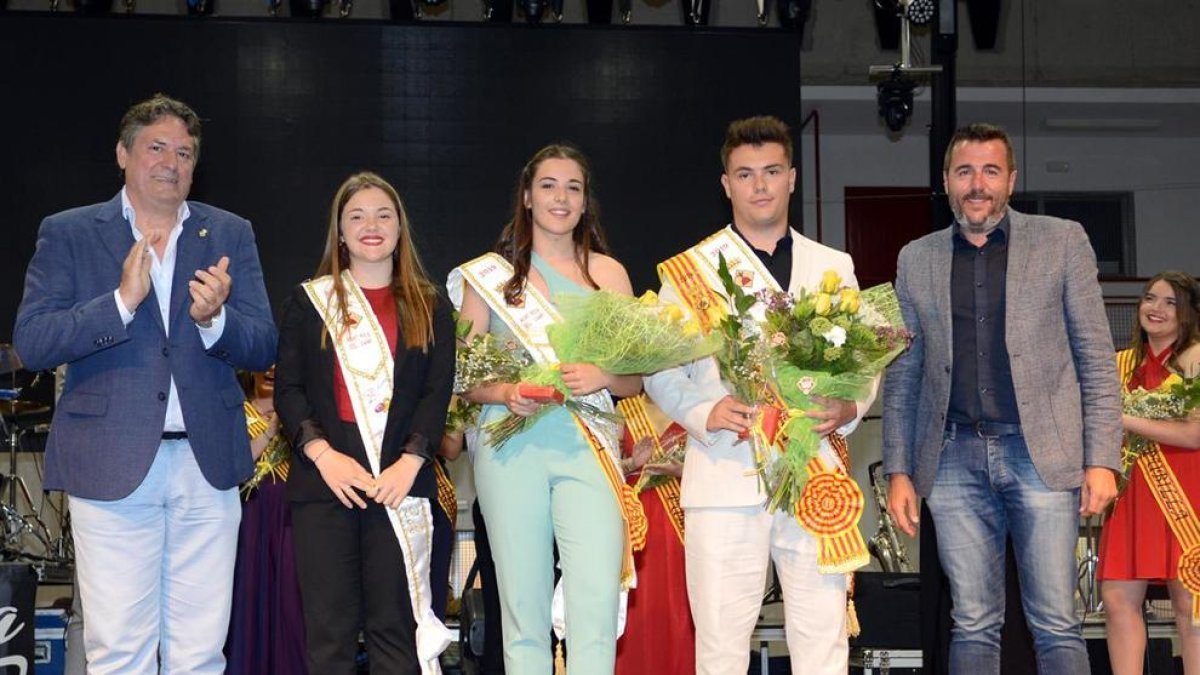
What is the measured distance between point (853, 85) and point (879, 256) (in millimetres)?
1641

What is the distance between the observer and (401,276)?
11.3 ft

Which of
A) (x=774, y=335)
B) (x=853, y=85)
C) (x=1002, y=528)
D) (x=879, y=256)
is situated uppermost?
(x=853, y=85)

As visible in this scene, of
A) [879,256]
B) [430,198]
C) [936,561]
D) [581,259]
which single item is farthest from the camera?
[879,256]

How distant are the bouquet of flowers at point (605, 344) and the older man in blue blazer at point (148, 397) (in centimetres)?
63

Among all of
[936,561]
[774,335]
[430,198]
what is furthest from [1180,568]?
[430,198]

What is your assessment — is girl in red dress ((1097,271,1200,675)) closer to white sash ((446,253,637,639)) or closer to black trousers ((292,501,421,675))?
white sash ((446,253,637,639))

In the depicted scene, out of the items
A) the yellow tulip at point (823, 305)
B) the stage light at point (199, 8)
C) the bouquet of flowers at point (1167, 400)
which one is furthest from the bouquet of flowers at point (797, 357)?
the stage light at point (199, 8)

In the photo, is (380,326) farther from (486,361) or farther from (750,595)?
(750,595)

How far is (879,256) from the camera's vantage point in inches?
447

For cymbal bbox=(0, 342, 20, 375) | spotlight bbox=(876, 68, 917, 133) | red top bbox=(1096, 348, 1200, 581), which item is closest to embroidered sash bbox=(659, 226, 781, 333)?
red top bbox=(1096, 348, 1200, 581)

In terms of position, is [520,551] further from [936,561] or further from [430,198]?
[430,198]

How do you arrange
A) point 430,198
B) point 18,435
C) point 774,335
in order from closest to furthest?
point 774,335 < point 18,435 < point 430,198

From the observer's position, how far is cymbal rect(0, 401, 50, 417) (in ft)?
21.3

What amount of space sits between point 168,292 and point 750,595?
4.94 ft
